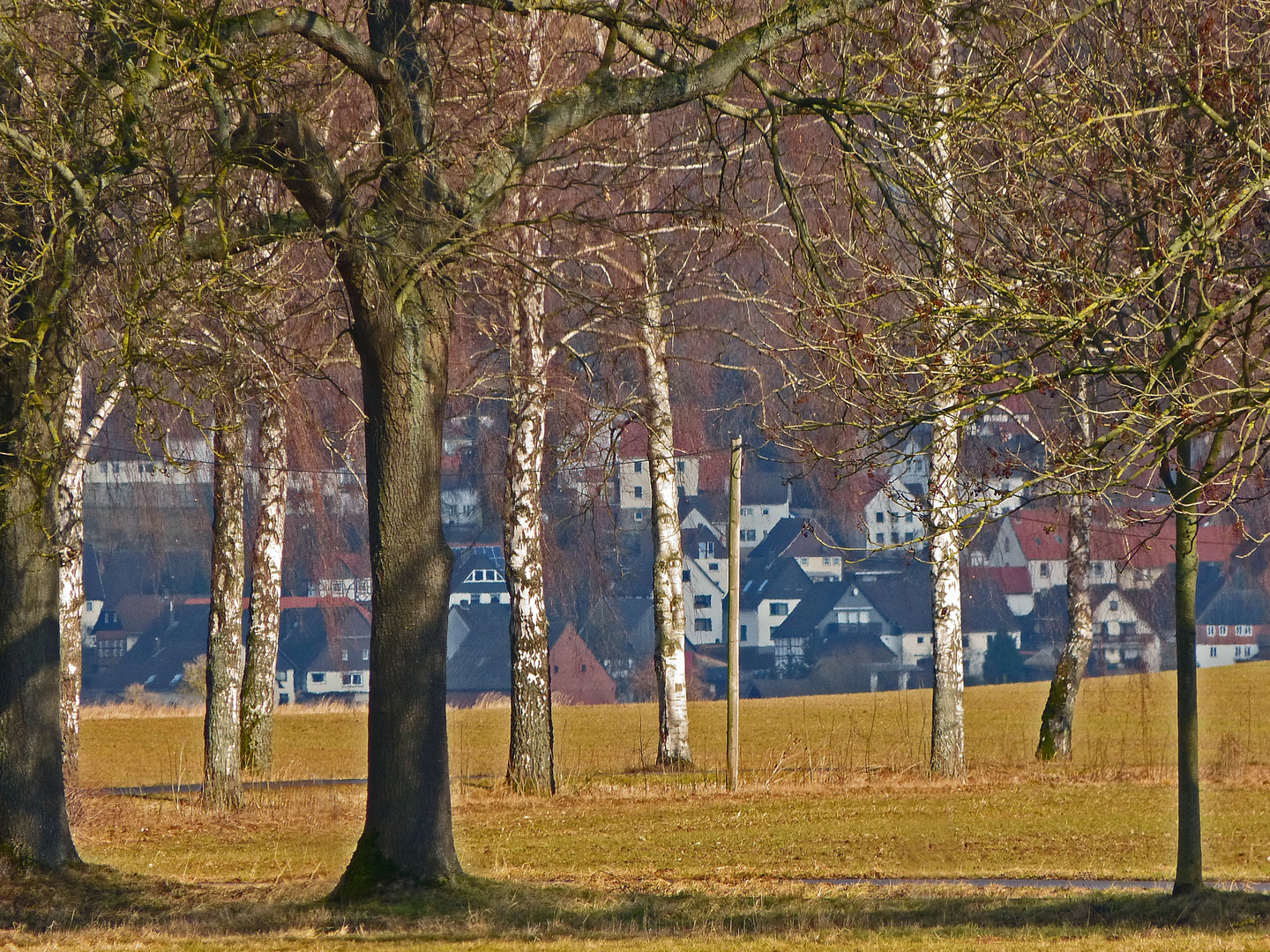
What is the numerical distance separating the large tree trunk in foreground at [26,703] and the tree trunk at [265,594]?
735 centimetres

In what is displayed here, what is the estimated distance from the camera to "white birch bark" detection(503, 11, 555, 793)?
61.5 ft

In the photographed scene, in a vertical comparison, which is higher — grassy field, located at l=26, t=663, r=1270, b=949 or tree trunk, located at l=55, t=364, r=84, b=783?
tree trunk, located at l=55, t=364, r=84, b=783

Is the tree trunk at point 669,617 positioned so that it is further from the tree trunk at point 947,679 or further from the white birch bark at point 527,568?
the tree trunk at point 947,679

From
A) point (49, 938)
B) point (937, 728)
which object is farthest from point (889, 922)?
point (937, 728)

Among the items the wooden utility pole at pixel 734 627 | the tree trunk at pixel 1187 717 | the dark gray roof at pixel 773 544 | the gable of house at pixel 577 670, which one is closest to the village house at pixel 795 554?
the dark gray roof at pixel 773 544

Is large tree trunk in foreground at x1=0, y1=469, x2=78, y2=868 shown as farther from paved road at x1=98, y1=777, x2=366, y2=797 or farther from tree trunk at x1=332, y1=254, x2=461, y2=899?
paved road at x1=98, y1=777, x2=366, y2=797

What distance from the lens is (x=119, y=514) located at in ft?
258

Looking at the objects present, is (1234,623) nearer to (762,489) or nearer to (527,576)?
(762,489)

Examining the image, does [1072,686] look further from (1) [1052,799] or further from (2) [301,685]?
(2) [301,685]

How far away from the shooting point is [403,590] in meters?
10.5

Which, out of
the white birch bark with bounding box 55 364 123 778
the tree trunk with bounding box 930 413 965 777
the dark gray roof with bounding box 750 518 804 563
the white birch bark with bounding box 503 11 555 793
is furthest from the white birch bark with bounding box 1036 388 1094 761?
the dark gray roof with bounding box 750 518 804 563

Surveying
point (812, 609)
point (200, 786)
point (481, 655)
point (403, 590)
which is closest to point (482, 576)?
point (481, 655)

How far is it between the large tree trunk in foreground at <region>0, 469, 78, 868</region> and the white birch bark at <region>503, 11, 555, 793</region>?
8.16m

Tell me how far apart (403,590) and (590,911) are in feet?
8.91
